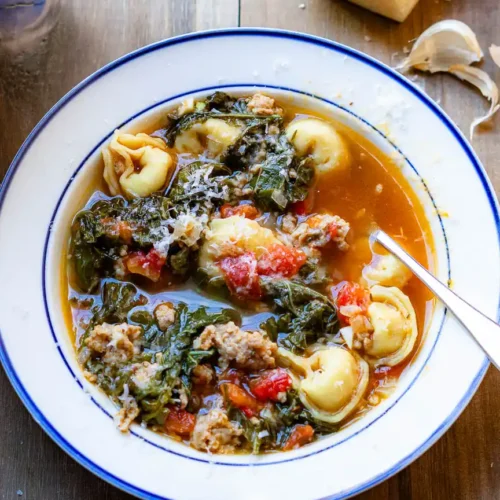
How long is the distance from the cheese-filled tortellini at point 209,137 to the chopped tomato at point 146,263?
0.69 metres

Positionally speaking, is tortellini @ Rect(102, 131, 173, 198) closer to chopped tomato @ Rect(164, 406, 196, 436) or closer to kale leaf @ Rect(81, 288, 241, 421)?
kale leaf @ Rect(81, 288, 241, 421)

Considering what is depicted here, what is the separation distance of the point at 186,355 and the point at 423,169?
1672 mm

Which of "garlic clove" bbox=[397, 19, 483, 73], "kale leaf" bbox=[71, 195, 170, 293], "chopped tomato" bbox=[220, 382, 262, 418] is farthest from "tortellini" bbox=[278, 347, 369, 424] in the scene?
"garlic clove" bbox=[397, 19, 483, 73]

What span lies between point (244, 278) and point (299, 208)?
57 centimetres

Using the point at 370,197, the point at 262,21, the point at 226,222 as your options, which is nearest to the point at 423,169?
the point at 370,197

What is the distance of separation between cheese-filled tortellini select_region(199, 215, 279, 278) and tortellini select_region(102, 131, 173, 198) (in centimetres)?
45

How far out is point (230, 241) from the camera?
379 cm

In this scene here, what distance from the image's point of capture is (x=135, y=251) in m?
3.83

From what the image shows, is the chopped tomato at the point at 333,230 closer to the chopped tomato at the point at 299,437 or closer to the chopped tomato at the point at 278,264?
the chopped tomato at the point at 278,264

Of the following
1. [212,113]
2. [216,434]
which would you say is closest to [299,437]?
[216,434]

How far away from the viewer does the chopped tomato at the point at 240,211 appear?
3947 millimetres

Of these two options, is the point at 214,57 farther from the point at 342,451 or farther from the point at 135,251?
the point at 342,451

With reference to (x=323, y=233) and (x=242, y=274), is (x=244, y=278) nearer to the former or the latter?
(x=242, y=274)

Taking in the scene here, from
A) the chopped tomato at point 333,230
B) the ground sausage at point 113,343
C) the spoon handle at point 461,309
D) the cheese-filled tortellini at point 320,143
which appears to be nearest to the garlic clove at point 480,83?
the cheese-filled tortellini at point 320,143
